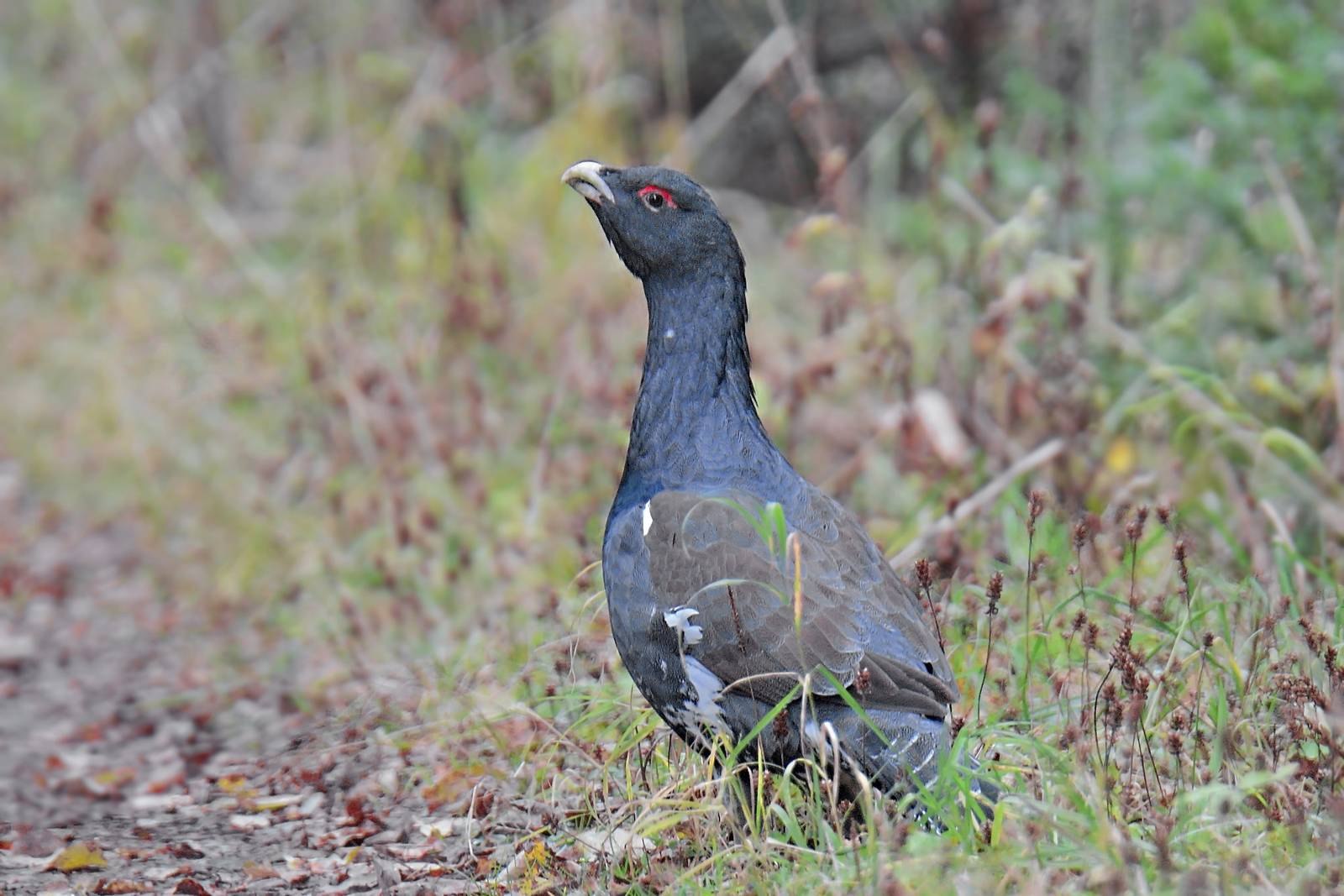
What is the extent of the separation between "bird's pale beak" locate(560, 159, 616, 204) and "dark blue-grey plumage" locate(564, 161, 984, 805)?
29 millimetres

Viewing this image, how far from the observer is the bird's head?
408cm

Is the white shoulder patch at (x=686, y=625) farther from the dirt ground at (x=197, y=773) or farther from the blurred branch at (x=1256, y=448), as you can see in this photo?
the blurred branch at (x=1256, y=448)

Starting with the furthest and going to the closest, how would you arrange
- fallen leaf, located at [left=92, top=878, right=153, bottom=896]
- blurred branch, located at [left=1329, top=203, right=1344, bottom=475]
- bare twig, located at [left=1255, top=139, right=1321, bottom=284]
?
bare twig, located at [left=1255, top=139, right=1321, bottom=284] < blurred branch, located at [left=1329, top=203, right=1344, bottom=475] < fallen leaf, located at [left=92, top=878, right=153, bottom=896]

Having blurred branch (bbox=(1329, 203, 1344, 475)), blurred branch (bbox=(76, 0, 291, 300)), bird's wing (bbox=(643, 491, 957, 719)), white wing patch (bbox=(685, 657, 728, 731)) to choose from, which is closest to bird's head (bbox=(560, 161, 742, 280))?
bird's wing (bbox=(643, 491, 957, 719))

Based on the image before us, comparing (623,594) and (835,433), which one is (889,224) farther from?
(623,594)

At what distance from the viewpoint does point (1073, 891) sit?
296 centimetres

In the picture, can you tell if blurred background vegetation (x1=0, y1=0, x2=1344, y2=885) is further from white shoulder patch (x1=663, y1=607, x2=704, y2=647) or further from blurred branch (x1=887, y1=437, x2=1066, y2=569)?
white shoulder patch (x1=663, y1=607, x2=704, y2=647)

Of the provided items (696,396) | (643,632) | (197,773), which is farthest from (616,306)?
(643,632)

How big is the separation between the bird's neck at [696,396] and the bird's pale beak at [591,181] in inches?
9.8

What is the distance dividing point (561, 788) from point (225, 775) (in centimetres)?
135

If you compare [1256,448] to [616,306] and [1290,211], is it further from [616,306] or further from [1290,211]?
[616,306]

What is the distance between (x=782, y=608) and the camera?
139 inches

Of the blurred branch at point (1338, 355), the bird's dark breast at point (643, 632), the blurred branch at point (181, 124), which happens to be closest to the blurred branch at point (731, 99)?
the blurred branch at point (181, 124)

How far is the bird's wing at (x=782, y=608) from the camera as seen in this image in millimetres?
3451
